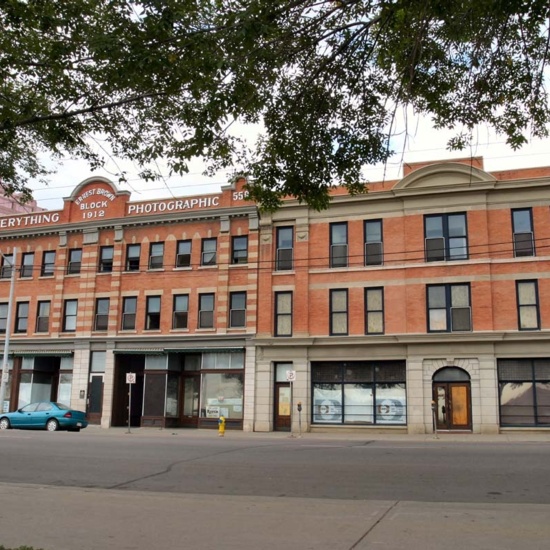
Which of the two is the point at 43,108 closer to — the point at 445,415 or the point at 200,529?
the point at 200,529

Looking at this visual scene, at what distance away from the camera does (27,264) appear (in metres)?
36.2

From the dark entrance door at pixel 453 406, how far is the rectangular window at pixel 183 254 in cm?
1373

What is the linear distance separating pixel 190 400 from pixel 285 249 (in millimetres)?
8900

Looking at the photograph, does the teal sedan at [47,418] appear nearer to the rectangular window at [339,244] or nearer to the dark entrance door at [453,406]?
the rectangular window at [339,244]

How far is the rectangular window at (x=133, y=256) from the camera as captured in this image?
111 ft

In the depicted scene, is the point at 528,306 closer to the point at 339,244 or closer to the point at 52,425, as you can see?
the point at 339,244

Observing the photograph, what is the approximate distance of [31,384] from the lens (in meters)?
34.4

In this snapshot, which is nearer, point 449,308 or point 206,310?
point 449,308

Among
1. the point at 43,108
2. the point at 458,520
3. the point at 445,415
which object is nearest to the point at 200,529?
the point at 458,520

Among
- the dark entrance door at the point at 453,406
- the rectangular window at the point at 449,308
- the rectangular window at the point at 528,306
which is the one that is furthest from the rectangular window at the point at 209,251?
the rectangular window at the point at 528,306

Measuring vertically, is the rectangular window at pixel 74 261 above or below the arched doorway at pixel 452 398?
above

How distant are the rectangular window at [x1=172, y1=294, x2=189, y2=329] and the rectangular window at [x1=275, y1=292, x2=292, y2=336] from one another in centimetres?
473

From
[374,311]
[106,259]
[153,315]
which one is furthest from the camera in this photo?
[106,259]

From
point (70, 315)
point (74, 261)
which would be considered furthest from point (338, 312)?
point (74, 261)
